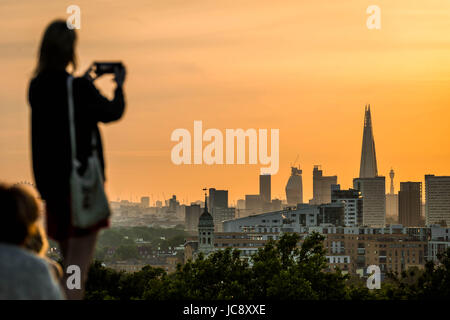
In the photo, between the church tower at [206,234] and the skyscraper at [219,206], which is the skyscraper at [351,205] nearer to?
the skyscraper at [219,206]

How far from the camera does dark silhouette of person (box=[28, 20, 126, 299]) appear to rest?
4625mm

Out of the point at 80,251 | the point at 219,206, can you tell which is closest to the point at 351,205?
the point at 219,206

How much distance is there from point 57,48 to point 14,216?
1.15 m

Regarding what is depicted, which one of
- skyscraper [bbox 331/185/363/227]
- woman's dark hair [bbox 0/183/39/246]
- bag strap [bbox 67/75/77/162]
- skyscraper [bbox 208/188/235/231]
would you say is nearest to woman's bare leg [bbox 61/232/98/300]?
bag strap [bbox 67/75/77/162]

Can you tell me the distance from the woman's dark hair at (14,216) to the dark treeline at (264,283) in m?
27.9

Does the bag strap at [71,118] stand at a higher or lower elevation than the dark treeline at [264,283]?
higher

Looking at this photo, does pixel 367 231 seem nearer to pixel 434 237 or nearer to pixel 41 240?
pixel 434 237

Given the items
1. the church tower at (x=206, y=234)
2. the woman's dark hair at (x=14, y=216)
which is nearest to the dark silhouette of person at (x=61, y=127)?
the woman's dark hair at (x=14, y=216)

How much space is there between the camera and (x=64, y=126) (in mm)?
4664

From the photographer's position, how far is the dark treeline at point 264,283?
3309cm

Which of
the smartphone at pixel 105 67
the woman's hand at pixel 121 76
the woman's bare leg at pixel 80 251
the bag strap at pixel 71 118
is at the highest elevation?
the smartphone at pixel 105 67

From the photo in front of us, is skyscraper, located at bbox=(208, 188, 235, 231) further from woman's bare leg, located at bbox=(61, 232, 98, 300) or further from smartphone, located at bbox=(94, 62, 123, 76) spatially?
woman's bare leg, located at bbox=(61, 232, 98, 300)

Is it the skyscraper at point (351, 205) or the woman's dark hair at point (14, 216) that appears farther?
the skyscraper at point (351, 205)
